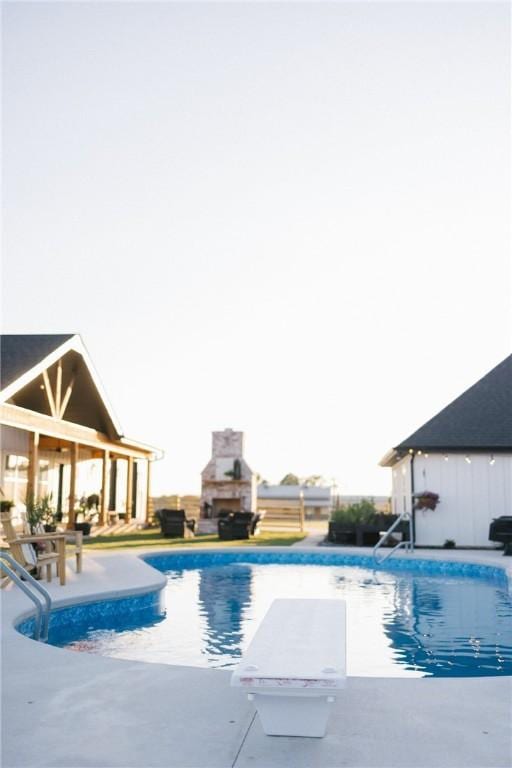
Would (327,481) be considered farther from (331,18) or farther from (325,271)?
(331,18)

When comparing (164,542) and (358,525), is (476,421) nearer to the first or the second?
(358,525)

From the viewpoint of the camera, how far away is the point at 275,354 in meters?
26.5

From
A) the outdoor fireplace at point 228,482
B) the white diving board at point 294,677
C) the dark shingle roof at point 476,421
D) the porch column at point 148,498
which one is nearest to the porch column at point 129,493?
the porch column at point 148,498

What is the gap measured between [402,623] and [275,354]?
18186 mm

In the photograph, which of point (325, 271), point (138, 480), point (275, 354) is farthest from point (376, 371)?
point (325, 271)

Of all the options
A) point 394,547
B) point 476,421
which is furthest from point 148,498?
point 476,421

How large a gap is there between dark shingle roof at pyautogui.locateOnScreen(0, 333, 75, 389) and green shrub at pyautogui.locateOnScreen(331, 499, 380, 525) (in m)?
8.79

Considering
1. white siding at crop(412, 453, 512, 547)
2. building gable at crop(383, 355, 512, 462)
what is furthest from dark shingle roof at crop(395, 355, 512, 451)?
white siding at crop(412, 453, 512, 547)

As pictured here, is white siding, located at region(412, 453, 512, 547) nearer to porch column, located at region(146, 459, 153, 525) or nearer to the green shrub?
the green shrub

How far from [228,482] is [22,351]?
1107 cm

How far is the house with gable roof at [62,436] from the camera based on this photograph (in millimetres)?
16609

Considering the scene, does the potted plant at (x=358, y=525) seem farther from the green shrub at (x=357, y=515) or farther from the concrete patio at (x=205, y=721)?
the concrete patio at (x=205, y=721)

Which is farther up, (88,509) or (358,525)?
(88,509)

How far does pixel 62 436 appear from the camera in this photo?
18.0 meters
